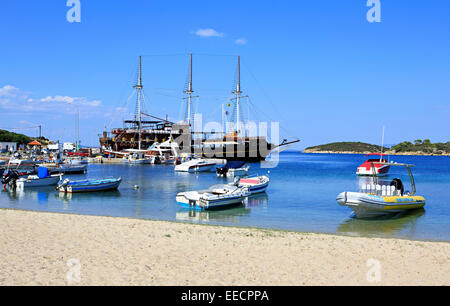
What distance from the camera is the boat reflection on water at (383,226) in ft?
54.8

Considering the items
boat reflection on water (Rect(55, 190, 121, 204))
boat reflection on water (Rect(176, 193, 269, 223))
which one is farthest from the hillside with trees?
boat reflection on water (Rect(176, 193, 269, 223))

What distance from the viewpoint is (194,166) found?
60.0m

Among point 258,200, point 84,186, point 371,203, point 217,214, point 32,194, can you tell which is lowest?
point 258,200

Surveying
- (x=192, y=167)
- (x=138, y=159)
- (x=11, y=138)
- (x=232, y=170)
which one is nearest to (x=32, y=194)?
(x=232, y=170)

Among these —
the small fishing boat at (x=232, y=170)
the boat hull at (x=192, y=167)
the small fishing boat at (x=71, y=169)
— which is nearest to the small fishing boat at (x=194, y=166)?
the boat hull at (x=192, y=167)

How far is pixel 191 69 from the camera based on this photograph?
94.0m

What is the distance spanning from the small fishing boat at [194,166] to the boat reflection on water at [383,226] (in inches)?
1614

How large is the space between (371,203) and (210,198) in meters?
A: 9.15

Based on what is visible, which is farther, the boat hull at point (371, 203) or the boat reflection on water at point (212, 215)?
the boat reflection on water at point (212, 215)

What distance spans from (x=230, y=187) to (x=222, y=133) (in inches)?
2613

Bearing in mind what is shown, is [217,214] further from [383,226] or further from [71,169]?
[71,169]

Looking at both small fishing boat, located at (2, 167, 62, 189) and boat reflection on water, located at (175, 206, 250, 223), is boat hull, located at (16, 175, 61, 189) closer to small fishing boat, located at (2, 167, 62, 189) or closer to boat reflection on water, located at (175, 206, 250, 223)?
small fishing boat, located at (2, 167, 62, 189)

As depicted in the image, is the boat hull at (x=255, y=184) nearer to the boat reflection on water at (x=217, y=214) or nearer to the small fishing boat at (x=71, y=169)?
the boat reflection on water at (x=217, y=214)
